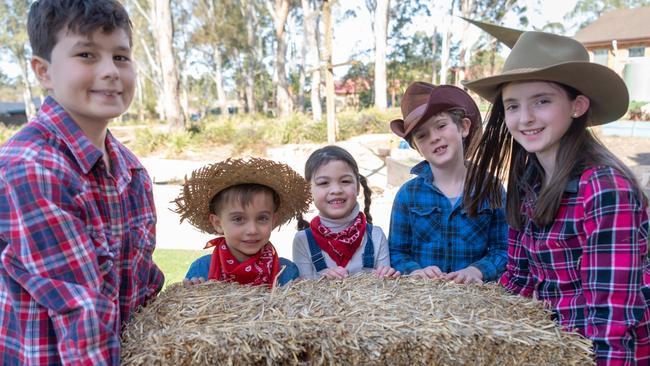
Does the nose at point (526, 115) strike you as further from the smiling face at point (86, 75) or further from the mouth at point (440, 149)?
the smiling face at point (86, 75)

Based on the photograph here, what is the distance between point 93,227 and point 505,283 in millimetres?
1722

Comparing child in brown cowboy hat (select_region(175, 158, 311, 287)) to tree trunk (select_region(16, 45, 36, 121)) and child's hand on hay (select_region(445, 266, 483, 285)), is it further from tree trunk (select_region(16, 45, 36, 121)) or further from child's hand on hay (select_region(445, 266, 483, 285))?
tree trunk (select_region(16, 45, 36, 121))

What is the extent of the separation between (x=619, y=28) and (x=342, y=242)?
36.1 meters

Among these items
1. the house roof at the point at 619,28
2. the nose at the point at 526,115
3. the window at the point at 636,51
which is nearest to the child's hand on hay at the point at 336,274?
the nose at the point at 526,115

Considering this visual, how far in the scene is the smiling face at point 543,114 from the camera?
6.21ft

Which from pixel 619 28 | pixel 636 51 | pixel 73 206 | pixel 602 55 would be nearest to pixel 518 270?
pixel 73 206

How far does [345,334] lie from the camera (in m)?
1.62

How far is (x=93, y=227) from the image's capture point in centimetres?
161

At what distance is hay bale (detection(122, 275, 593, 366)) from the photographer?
1.58m

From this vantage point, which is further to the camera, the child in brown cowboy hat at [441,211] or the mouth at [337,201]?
the mouth at [337,201]

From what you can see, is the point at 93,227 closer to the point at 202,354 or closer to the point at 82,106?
the point at 82,106

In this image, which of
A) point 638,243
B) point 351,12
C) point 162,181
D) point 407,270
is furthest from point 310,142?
point 351,12

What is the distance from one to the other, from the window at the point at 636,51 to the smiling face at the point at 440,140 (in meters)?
33.3

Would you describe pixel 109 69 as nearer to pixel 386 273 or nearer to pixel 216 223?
pixel 216 223
